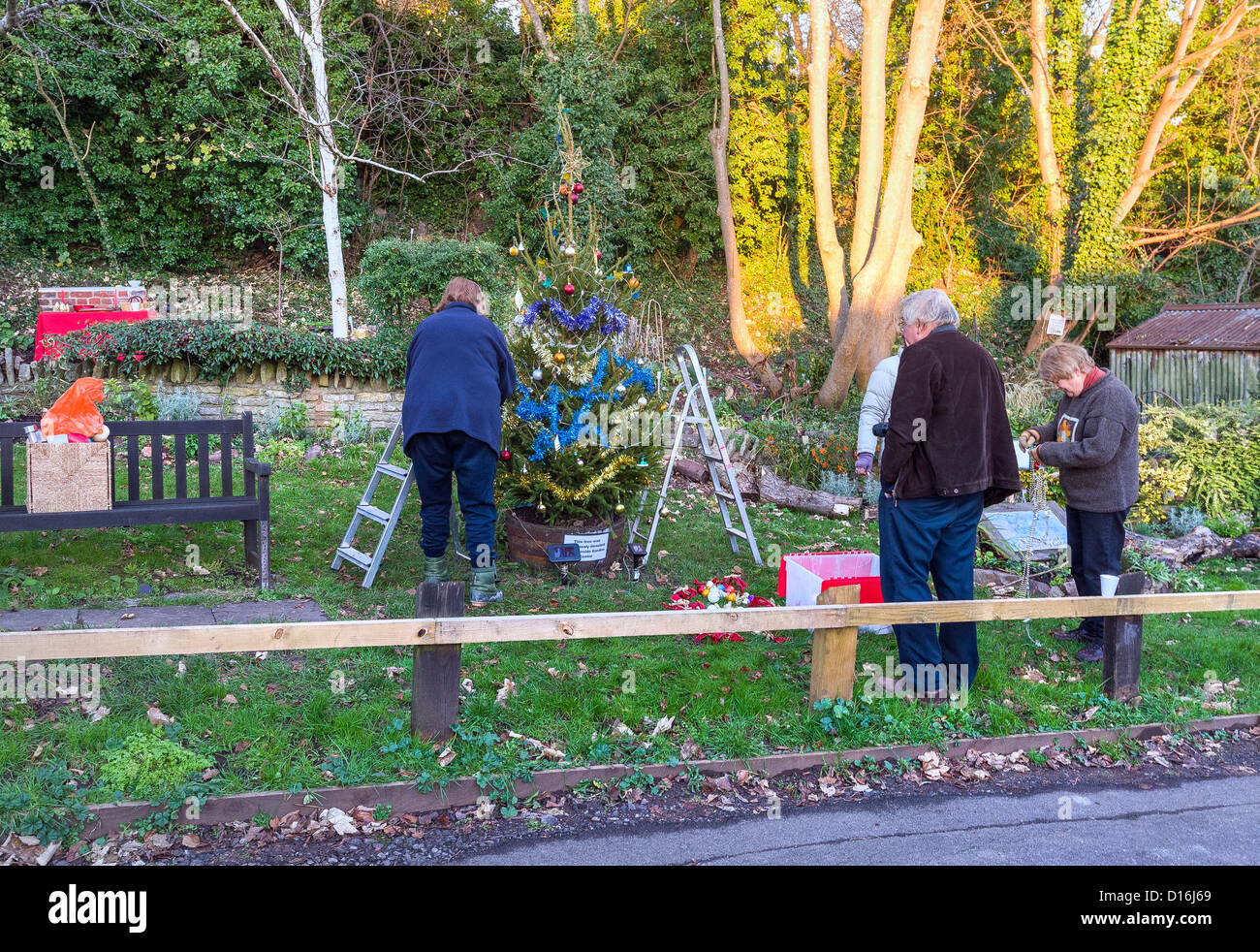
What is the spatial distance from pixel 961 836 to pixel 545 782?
5.49 feet

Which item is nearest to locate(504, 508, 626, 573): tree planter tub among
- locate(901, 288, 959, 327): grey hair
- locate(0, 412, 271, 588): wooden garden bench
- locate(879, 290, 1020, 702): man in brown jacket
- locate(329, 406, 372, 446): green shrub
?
locate(0, 412, 271, 588): wooden garden bench

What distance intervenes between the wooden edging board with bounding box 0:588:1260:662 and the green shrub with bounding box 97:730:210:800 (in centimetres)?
39

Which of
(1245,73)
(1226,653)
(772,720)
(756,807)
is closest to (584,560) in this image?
(772,720)

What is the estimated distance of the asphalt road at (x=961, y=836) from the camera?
3.63 metres

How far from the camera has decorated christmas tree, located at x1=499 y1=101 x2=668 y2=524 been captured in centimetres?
693

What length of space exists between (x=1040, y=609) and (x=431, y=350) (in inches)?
145

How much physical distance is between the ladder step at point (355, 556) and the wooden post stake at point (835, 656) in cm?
310

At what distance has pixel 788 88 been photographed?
19.5 m

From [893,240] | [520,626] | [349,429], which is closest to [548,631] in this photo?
[520,626]

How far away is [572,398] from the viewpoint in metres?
6.94

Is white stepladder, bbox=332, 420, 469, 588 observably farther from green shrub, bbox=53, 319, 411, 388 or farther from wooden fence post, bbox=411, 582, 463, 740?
green shrub, bbox=53, 319, 411, 388

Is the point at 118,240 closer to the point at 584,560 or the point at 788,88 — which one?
the point at 788,88

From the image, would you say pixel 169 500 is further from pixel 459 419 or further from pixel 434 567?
pixel 459 419
